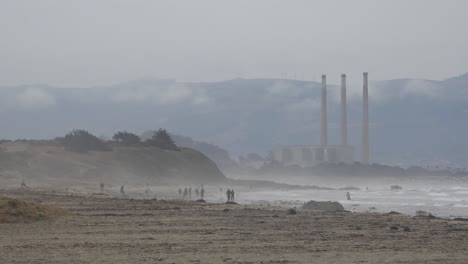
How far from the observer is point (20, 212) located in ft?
68.1

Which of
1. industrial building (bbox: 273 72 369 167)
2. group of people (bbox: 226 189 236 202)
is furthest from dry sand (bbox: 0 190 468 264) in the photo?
industrial building (bbox: 273 72 369 167)

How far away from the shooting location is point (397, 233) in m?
18.8

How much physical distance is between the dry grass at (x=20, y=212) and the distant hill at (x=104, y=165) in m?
48.6

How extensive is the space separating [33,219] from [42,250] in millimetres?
6566

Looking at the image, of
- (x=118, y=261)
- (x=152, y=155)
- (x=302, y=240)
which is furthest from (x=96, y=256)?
(x=152, y=155)

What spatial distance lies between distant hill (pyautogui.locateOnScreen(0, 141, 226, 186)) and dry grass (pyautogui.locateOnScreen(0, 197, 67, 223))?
48.6 m

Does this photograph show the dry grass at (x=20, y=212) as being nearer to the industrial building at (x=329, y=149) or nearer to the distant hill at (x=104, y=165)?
the distant hill at (x=104, y=165)

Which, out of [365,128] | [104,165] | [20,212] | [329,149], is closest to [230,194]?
[20,212]

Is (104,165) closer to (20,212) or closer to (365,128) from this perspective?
(20,212)

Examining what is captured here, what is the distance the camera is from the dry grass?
2036cm

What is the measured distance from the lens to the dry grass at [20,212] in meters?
20.4

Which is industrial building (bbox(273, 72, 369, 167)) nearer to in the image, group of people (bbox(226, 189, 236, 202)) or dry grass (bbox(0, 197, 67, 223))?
group of people (bbox(226, 189, 236, 202))

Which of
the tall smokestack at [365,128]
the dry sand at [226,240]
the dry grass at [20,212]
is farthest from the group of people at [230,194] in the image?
the tall smokestack at [365,128]

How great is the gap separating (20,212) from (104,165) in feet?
219
